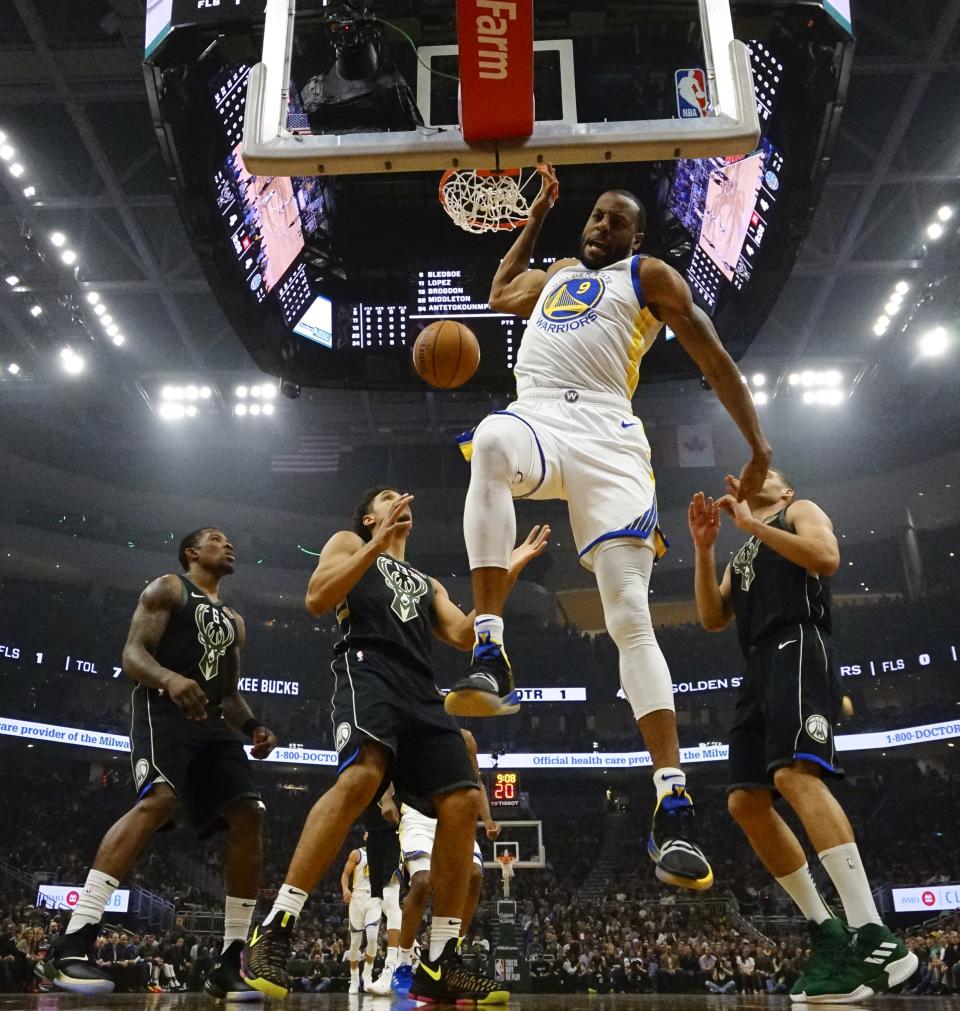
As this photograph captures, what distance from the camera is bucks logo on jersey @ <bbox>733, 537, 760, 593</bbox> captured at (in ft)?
14.0

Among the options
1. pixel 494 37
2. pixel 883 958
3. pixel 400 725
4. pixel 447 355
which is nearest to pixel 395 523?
pixel 400 725

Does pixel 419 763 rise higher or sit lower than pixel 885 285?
lower

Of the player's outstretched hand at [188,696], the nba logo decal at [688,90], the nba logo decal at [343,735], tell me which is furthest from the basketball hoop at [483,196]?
the nba logo decal at [343,735]

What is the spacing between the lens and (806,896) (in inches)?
147

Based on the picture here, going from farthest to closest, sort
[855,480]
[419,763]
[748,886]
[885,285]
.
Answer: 1. [855,480]
2. [748,886]
3. [885,285]
4. [419,763]

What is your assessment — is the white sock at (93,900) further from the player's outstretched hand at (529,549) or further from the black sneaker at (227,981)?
the player's outstretched hand at (529,549)

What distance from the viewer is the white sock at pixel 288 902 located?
3195 mm

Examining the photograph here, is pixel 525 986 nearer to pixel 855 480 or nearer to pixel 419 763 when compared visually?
pixel 419 763

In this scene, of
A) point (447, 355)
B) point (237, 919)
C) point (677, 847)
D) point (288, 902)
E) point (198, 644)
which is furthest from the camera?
point (447, 355)

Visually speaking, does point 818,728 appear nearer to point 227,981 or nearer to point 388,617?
point 388,617

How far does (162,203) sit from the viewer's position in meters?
13.7

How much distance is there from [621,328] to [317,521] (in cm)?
2369

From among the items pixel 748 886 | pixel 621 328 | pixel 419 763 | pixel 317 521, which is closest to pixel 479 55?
pixel 621 328

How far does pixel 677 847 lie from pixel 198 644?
8.44ft
